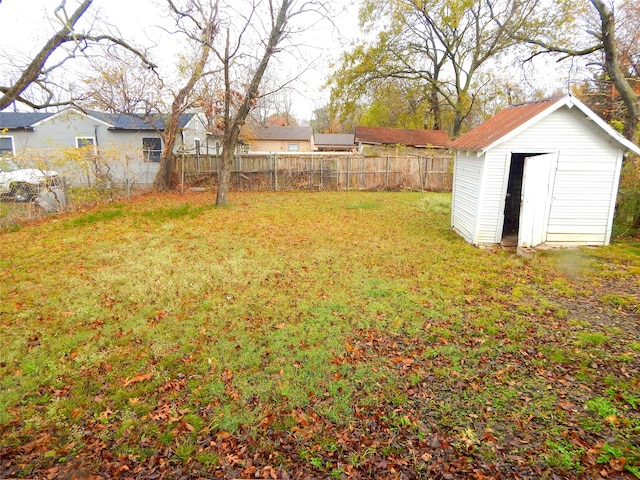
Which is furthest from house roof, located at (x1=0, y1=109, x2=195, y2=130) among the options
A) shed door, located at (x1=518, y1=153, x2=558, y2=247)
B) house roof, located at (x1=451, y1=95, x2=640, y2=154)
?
shed door, located at (x1=518, y1=153, x2=558, y2=247)

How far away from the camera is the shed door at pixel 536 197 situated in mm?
7414

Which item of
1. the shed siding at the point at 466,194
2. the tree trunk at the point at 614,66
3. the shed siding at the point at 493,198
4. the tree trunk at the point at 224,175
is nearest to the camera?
the shed siding at the point at 493,198

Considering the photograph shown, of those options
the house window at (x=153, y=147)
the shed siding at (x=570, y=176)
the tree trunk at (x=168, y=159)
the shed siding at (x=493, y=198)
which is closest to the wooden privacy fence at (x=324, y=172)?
the tree trunk at (x=168, y=159)

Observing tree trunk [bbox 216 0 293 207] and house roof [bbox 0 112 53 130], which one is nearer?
tree trunk [bbox 216 0 293 207]

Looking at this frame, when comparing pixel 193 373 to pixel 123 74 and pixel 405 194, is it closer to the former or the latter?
pixel 123 74

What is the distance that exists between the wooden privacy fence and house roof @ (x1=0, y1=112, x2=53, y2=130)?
31.0 ft

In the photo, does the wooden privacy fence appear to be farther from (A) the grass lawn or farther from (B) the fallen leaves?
(B) the fallen leaves

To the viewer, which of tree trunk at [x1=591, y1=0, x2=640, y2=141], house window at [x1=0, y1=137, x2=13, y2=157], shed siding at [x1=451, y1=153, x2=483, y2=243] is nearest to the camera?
shed siding at [x1=451, y1=153, x2=483, y2=243]

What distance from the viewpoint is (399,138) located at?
97.0 ft

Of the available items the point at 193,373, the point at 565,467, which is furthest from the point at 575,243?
the point at 193,373

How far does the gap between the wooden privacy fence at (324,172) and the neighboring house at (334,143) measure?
1995 centimetres

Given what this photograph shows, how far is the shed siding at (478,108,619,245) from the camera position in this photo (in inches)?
296

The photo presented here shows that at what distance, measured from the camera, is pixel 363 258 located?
7.42m

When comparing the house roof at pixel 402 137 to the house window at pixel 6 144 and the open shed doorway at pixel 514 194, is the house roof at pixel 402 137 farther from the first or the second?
the house window at pixel 6 144
